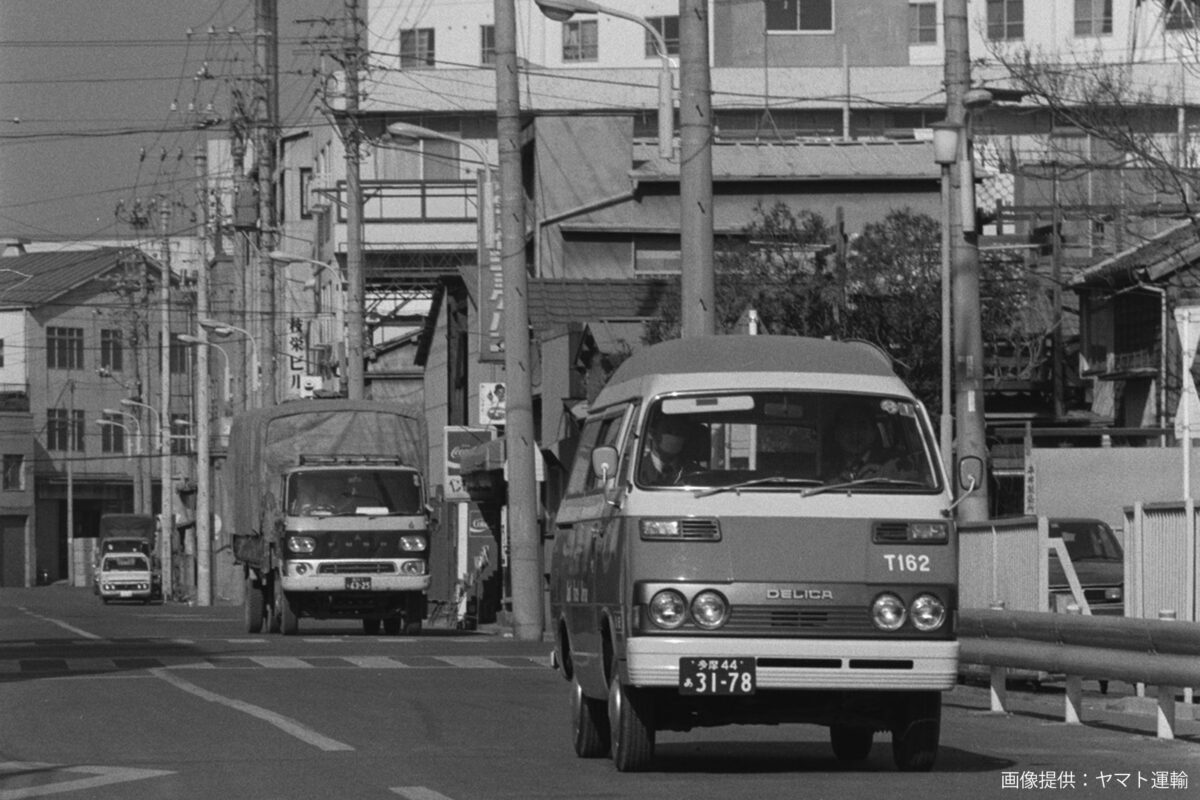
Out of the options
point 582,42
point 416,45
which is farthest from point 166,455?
point 582,42

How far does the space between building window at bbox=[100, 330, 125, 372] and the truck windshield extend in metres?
83.3

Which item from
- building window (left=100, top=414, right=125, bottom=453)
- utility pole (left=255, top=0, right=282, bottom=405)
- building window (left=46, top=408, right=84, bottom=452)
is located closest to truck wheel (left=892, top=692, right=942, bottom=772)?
utility pole (left=255, top=0, right=282, bottom=405)

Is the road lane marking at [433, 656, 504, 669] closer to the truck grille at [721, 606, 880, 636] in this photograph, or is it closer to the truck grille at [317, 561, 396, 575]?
the truck grille at [317, 561, 396, 575]

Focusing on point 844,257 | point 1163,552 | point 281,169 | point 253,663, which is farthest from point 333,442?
point 281,169

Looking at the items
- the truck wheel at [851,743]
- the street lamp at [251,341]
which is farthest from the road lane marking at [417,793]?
the street lamp at [251,341]

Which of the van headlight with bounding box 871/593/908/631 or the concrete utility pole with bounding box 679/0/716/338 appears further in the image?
the concrete utility pole with bounding box 679/0/716/338

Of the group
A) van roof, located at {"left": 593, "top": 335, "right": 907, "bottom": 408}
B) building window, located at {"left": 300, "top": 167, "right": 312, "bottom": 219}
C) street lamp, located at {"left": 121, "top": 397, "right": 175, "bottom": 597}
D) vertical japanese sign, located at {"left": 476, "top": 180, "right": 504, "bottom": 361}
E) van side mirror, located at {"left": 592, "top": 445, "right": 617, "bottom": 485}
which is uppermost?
building window, located at {"left": 300, "top": 167, "right": 312, "bottom": 219}

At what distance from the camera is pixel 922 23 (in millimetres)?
76562

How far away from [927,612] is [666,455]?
1683mm

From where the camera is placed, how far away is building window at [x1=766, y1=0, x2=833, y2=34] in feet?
244

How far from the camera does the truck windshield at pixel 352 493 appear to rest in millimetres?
35438

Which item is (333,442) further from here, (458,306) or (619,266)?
(458,306)

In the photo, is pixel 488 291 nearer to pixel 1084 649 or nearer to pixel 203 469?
pixel 203 469

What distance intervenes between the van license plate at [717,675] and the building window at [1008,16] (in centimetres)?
6684
